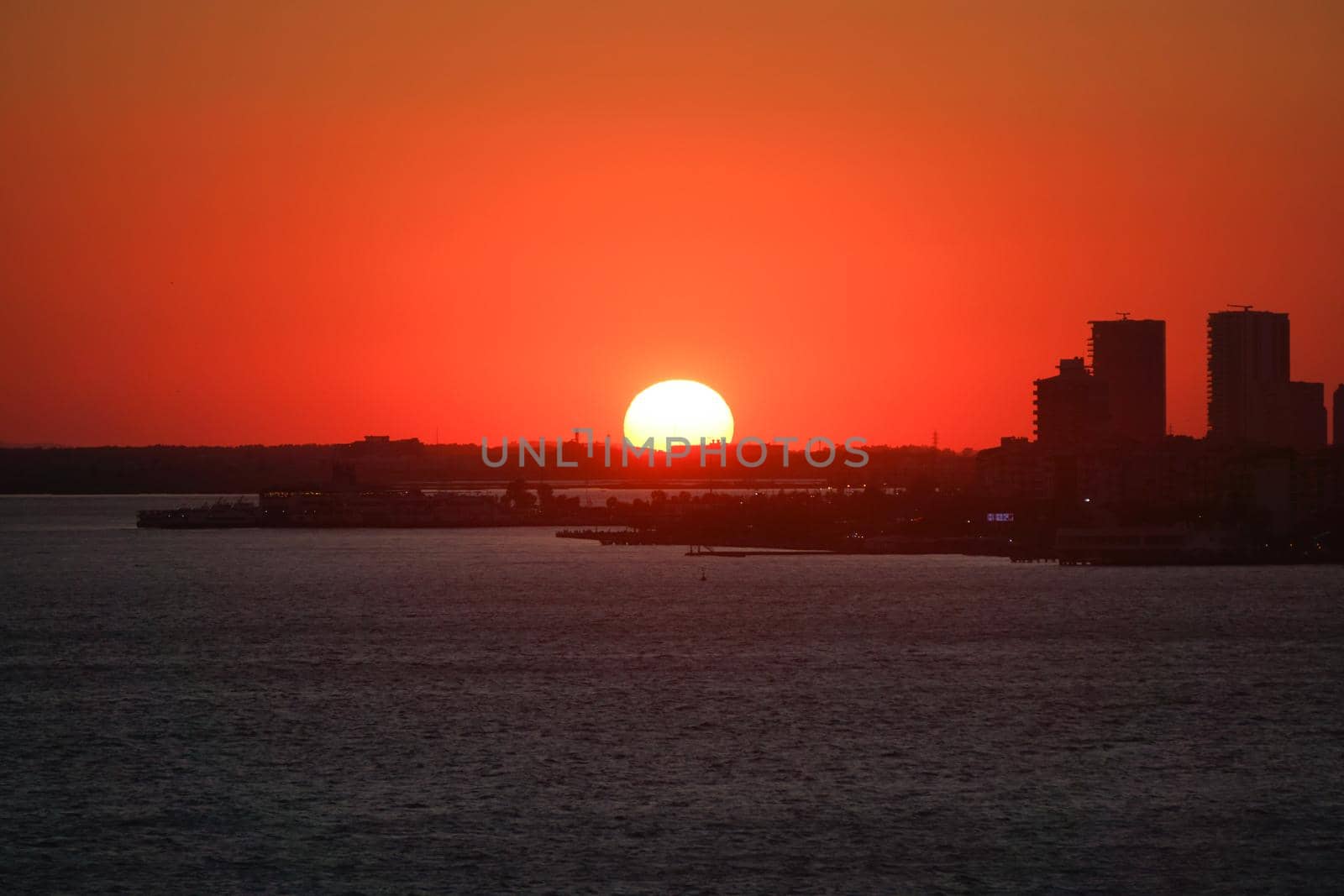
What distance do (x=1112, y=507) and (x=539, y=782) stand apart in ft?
343

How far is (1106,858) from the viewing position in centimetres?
2142

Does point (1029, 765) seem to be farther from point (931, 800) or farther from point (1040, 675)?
point (1040, 675)

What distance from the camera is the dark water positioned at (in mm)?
21172

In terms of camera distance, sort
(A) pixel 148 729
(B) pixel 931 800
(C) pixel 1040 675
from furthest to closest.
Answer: (C) pixel 1040 675 → (A) pixel 148 729 → (B) pixel 931 800

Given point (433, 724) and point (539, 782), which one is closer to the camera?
point (539, 782)

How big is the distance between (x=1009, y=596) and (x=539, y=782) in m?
A: 43.5

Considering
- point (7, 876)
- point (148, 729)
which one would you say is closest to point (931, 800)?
point (7, 876)

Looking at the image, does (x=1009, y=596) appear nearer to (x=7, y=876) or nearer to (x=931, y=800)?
(x=931, y=800)

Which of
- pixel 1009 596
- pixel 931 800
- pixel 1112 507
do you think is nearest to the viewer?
pixel 931 800

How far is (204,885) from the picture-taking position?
2016 cm

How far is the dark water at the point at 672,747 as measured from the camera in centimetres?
2117

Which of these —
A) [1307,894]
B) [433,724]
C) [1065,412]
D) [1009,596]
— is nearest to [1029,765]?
[1307,894]

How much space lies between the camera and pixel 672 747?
29.2 meters

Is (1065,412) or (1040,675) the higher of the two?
(1065,412)
